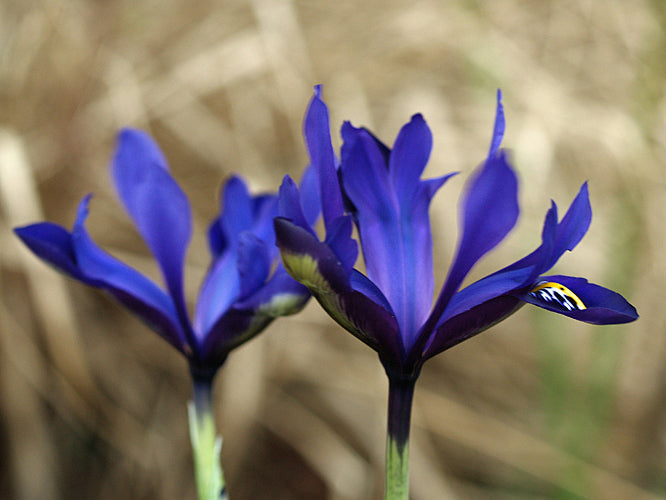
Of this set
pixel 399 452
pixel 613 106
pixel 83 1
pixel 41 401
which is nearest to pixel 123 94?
pixel 83 1

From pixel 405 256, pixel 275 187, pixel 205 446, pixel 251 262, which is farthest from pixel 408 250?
pixel 275 187

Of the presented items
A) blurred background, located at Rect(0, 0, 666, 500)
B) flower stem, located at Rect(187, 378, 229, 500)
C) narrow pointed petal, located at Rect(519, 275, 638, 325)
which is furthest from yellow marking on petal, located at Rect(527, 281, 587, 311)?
blurred background, located at Rect(0, 0, 666, 500)

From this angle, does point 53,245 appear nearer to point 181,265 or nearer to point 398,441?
point 181,265

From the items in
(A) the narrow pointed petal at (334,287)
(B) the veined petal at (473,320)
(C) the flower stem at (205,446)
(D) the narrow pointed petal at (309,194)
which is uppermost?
(D) the narrow pointed petal at (309,194)

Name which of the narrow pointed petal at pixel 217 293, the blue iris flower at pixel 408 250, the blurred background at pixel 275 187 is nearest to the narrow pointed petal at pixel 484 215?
the blue iris flower at pixel 408 250

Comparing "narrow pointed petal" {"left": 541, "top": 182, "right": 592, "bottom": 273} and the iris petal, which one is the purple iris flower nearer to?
the iris petal

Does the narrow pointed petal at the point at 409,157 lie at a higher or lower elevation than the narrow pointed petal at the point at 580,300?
Result: higher

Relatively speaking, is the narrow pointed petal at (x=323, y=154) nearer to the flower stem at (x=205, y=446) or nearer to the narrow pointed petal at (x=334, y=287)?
the narrow pointed petal at (x=334, y=287)
